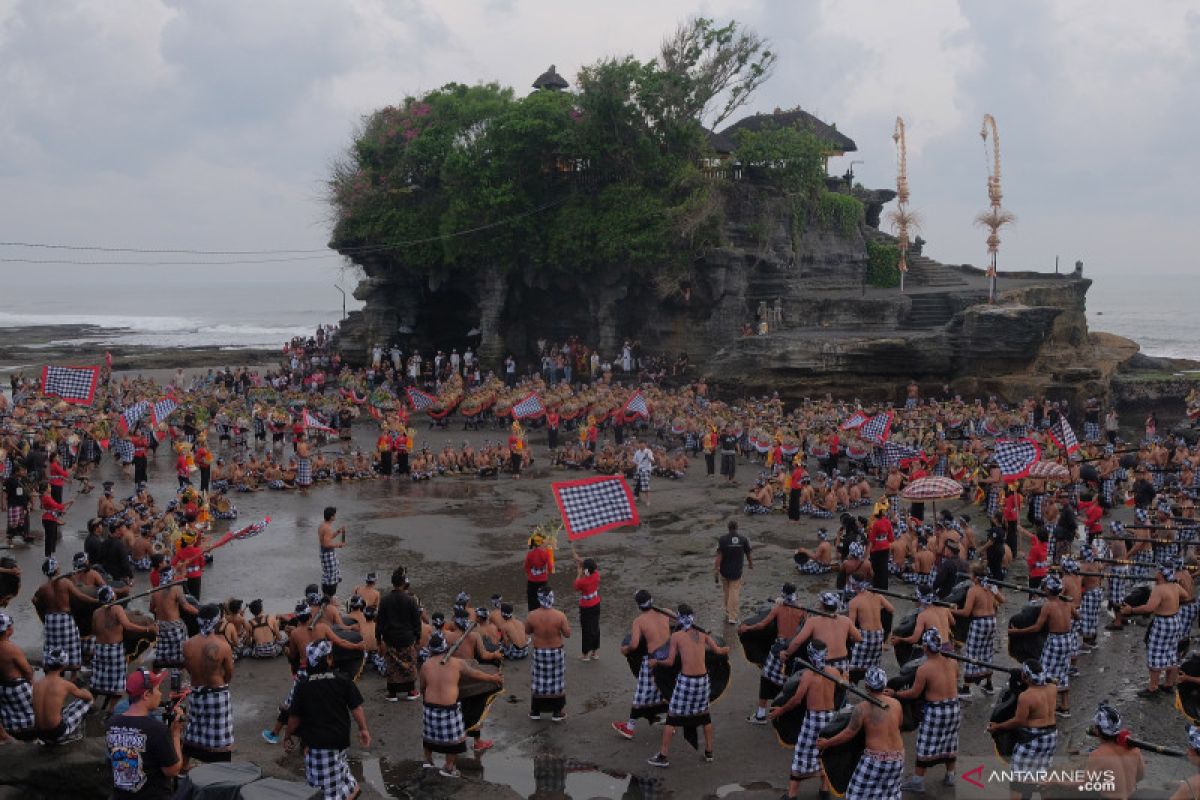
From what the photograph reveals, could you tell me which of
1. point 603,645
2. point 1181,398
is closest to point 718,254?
point 1181,398

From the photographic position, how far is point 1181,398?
38.7 m

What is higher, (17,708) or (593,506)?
(593,506)

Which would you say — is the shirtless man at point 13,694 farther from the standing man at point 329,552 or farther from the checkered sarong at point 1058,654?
the checkered sarong at point 1058,654

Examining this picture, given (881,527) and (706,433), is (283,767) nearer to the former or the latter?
(881,527)

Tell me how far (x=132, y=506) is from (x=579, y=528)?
8.79 metres

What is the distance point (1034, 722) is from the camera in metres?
8.73

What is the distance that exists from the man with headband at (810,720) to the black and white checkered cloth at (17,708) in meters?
6.92

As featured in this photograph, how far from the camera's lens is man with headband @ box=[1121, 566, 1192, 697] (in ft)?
38.7

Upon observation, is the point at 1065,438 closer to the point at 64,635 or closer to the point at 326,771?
the point at 326,771

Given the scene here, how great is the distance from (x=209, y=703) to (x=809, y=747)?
533cm

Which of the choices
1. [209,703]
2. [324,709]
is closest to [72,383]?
[209,703]

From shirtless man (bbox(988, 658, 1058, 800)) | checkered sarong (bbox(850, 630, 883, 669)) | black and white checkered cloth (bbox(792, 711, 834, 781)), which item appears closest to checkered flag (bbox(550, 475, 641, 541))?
checkered sarong (bbox(850, 630, 883, 669))

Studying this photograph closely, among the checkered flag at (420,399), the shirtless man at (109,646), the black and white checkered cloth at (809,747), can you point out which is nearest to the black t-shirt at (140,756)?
the shirtless man at (109,646)

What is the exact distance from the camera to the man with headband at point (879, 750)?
8.30 m
